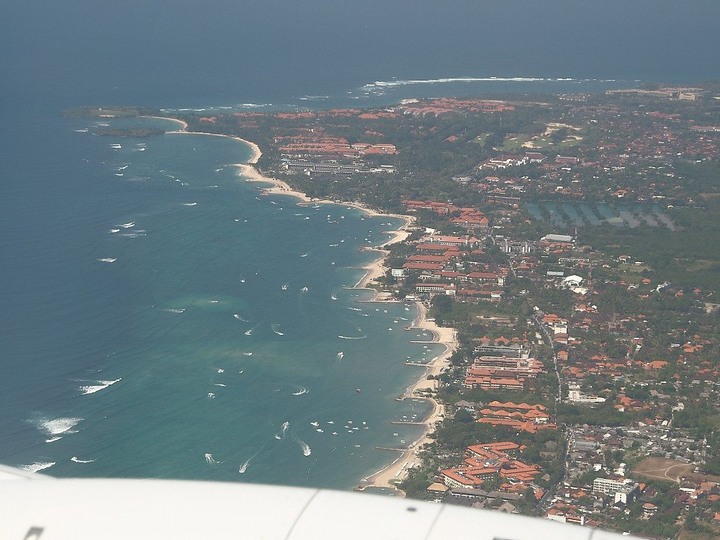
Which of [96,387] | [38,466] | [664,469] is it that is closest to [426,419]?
[664,469]

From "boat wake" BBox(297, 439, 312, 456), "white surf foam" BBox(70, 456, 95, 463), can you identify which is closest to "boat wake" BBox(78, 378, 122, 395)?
"white surf foam" BBox(70, 456, 95, 463)

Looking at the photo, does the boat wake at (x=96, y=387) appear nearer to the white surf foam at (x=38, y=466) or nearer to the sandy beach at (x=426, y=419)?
the white surf foam at (x=38, y=466)

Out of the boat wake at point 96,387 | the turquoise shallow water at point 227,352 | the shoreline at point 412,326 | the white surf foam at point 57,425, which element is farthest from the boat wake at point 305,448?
the boat wake at point 96,387

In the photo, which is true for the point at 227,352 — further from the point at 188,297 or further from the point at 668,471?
the point at 668,471

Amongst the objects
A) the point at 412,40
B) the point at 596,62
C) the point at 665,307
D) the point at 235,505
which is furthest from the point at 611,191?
the point at 412,40

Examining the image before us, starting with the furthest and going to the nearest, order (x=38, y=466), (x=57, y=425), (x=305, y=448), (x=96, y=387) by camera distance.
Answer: (x=96, y=387)
(x=57, y=425)
(x=305, y=448)
(x=38, y=466)

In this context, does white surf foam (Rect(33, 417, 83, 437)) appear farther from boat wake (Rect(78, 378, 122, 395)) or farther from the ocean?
boat wake (Rect(78, 378, 122, 395))
